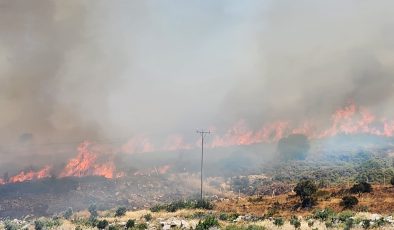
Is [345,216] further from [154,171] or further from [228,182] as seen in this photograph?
[154,171]

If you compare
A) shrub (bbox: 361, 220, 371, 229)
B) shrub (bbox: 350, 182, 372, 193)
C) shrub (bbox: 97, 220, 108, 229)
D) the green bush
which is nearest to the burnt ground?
the green bush

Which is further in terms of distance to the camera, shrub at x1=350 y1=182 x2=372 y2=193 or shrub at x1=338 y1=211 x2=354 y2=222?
shrub at x1=350 y1=182 x2=372 y2=193

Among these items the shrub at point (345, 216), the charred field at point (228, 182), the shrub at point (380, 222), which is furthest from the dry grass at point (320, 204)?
the shrub at point (380, 222)

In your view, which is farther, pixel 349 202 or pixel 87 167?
pixel 87 167

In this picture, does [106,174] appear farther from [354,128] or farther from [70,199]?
[354,128]

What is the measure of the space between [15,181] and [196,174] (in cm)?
5890

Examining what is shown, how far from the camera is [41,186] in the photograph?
4643 inches

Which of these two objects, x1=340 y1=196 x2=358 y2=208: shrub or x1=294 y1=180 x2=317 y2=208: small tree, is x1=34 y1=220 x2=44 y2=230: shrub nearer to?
x1=294 y1=180 x2=317 y2=208: small tree

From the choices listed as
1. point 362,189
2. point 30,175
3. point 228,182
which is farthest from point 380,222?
point 30,175

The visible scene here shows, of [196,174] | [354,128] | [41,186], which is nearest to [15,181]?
[41,186]

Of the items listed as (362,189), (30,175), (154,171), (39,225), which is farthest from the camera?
(154,171)

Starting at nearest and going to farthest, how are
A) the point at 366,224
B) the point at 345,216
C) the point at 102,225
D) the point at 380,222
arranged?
the point at 366,224 → the point at 380,222 → the point at 345,216 → the point at 102,225

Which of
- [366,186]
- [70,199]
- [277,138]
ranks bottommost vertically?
[70,199]

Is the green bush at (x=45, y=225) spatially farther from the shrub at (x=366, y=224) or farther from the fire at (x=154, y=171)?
the fire at (x=154, y=171)
